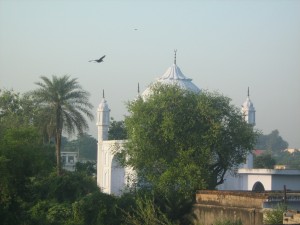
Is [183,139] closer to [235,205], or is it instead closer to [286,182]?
[235,205]

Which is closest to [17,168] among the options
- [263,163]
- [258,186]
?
[258,186]

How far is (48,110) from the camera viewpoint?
37156 millimetres

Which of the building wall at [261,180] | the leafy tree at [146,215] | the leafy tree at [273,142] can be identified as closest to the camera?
the leafy tree at [146,215]

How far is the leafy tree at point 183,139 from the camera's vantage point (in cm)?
3186

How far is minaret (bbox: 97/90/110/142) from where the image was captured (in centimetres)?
5947

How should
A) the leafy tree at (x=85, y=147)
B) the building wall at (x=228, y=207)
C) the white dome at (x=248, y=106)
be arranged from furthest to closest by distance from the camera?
the leafy tree at (x=85, y=147) → the white dome at (x=248, y=106) → the building wall at (x=228, y=207)

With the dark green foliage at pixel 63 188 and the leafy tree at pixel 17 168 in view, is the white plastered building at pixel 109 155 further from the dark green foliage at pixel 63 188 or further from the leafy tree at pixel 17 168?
the leafy tree at pixel 17 168

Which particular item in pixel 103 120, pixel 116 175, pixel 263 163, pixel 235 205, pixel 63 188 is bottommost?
pixel 235 205

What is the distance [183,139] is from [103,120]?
89.5 feet

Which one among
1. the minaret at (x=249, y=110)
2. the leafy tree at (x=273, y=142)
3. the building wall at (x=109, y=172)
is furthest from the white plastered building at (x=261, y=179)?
the leafy tree at (x=273, y=142)

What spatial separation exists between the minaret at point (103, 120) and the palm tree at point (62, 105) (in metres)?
21.8

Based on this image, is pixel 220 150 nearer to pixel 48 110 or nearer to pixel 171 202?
pixel 171 202

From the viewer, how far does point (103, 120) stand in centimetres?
6000

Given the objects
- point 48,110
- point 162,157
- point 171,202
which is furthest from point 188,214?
point 48,110
